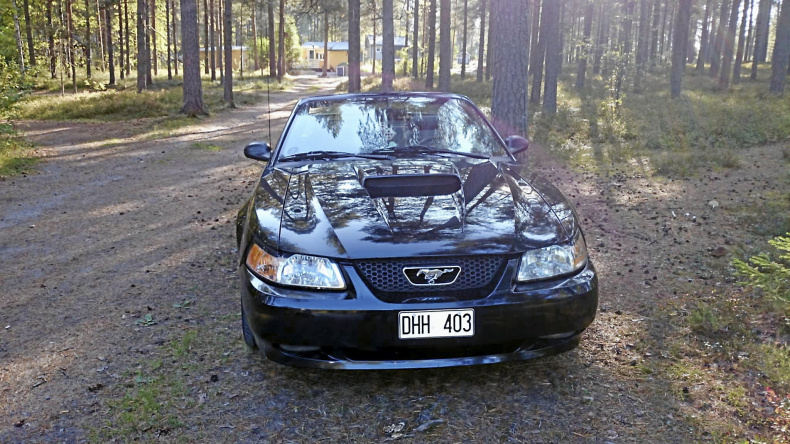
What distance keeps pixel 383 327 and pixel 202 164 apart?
33.1 feet

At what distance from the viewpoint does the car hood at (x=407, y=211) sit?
2.89 meters

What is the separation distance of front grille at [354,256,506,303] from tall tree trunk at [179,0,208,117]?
61.1 feet

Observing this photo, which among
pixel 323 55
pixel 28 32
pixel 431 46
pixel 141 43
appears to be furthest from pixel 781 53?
pixel 323 55

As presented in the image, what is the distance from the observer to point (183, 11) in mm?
19062

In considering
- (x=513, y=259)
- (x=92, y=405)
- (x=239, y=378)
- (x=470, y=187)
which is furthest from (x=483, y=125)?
(x=92, y=405)

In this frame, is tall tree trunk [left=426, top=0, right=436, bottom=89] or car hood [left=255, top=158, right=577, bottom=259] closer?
car hood [left=255, top=158, right=577, bottom=259]

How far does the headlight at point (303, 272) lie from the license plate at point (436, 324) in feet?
1.15

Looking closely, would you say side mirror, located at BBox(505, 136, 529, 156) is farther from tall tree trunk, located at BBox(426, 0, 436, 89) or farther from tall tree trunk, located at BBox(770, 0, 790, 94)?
tall tree trunk, located at BBox(426, 0, 436, 89)

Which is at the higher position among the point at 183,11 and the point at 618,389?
the point at 183,11

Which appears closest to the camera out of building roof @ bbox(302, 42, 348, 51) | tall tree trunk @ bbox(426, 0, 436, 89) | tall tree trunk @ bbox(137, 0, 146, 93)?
tall tree trunk @ bbox(137, 0, 146, 93)

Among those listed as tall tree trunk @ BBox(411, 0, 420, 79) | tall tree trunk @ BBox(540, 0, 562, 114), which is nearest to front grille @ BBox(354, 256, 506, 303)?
tall tree trunk @ BBox(540, 0, 562, 114)

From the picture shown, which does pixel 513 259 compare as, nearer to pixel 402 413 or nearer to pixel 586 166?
pixel 402 413

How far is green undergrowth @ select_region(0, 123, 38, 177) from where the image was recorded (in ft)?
34.2

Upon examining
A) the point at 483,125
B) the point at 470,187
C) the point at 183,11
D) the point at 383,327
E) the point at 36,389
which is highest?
the point at 183,11
